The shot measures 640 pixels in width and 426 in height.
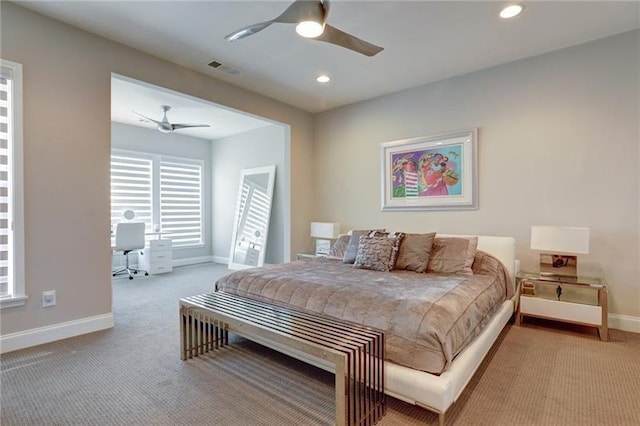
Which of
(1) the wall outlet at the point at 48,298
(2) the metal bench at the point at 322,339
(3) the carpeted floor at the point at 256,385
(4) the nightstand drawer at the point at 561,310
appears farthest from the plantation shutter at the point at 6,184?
(4) the nightstand drawer at the point at 561,310

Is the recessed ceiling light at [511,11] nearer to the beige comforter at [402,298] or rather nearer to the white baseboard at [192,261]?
the beige comforter at [402,298]

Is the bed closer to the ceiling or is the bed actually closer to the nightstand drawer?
the nightstand drawer

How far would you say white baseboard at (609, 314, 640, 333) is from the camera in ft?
10.1

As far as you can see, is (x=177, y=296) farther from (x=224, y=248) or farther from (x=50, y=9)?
(x=50, y=9)

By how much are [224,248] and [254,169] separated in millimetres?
2010

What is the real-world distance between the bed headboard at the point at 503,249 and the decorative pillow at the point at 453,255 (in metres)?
0.22

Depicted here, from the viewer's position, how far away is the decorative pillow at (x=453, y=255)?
3115 millimetres

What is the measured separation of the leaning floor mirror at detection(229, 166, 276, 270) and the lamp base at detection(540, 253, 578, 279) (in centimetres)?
443

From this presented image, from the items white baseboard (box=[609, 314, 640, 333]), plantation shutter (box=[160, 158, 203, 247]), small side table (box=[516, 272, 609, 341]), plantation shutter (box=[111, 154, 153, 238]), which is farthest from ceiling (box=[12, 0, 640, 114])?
plantation shutter (box=[160, 158, 203, 247])

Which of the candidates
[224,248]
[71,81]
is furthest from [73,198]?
[224,248]

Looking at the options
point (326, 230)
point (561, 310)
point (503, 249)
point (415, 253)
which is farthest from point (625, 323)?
point (326, 230)

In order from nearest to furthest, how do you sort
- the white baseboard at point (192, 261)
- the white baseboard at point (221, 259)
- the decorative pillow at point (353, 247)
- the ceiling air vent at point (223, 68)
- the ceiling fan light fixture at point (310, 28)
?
1. the ceiling fan light fixture at point (310, 28)
2. the decorative pillow at point (353, 247)
3. the ceiling air vent at point (223, 68)
4. the white baseboard at point (192, 261)
5. the white baseboard at point (221, 259)

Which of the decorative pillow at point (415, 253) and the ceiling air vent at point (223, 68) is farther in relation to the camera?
the ceiling air vent at point (223, 68)

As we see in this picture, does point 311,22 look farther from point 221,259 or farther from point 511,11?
point 221,259
